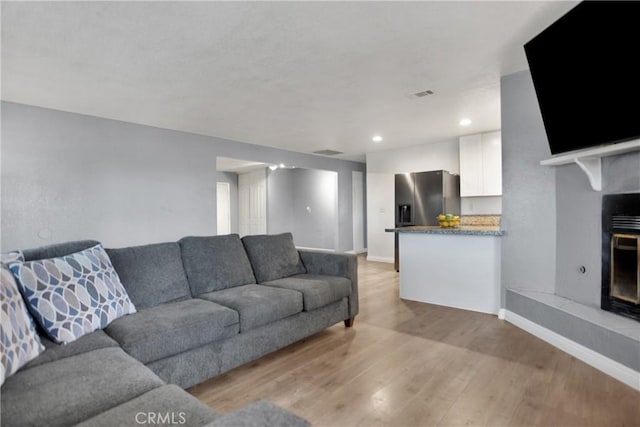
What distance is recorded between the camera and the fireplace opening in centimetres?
226

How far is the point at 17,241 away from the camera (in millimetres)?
3559

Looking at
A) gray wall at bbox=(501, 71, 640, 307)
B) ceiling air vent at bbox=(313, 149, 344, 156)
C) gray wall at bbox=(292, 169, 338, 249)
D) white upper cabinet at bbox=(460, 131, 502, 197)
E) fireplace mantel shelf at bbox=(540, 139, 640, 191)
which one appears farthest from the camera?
gray wall at bbox=(292, 169, 338, 249)

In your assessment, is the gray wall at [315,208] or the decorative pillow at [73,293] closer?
the decorative pillow at [73,293]

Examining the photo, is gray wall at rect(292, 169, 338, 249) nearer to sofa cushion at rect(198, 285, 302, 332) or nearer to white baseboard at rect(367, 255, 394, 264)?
white baseboard at rect(367, 255, 394, 264)

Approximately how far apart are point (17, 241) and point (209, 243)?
96.6 inches

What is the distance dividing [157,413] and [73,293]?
1.14 metres

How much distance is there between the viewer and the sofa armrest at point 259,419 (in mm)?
782

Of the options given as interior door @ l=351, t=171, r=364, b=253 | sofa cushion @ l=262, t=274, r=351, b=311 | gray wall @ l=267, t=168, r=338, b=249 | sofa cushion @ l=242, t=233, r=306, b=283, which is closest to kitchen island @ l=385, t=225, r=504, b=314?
sofa cushion @ l=262, t=274, r=351, b=311

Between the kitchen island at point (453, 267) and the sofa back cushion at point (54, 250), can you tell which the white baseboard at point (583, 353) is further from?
the sofa back cushion at point (54, 250)

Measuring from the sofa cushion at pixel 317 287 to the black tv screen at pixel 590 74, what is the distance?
82.2 inches

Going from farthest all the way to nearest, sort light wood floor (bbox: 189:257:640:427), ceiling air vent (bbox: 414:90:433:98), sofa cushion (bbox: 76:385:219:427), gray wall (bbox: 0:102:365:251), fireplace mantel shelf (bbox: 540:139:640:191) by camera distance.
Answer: gray wall (bbox: 0:102:365:251) < ceiling air vent (bbox: 414:90:433:98) < fireplace mantel shelf (bbox: 540:139:640:191) < light wood floor (bbox: 189:257:640:427) < sofa cushion (bbox: 76:385:219:427)

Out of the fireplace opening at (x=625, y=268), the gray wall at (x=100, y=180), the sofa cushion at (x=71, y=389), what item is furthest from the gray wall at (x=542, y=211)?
the gray wall at (x=100, y=180)

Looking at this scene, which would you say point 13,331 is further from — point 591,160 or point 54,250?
point 591,160

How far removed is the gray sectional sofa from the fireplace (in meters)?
1.98
